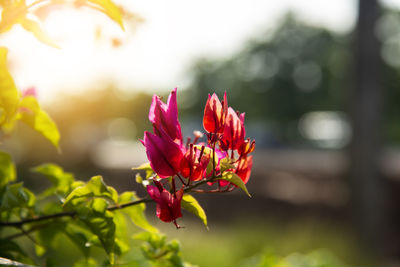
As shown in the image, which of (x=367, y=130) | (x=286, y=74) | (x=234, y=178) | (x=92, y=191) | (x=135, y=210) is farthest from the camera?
(x=286, y=74)

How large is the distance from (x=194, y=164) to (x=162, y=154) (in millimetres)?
68

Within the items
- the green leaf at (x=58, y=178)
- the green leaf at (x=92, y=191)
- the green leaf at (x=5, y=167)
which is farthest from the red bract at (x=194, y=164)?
the green leaf at (x=5, y=167)

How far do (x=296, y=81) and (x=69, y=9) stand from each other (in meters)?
41.0

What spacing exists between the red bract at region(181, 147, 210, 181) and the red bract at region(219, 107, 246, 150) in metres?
0.05

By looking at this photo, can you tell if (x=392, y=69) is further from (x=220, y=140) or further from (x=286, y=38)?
(x=220, y=140)

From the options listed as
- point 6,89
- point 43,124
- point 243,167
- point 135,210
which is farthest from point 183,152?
point 43,124

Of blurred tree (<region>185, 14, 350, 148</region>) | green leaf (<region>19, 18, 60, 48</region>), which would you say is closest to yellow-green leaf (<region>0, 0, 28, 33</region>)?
green leaf (<region>19, 18, 60, 48</region>)

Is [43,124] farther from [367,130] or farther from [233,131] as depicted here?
[367,130]

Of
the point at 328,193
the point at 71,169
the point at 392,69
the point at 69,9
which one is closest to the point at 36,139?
the point at 71,169

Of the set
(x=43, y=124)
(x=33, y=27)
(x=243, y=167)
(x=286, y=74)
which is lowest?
(x=243, y=167)

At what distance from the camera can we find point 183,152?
34.2 inches

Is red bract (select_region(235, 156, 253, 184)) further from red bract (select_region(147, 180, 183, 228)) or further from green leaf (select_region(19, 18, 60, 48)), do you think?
green leaf (select_region(19, 18, 60, 48))

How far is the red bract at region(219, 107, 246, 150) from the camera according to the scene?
875 millimetres

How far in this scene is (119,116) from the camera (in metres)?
51.2
